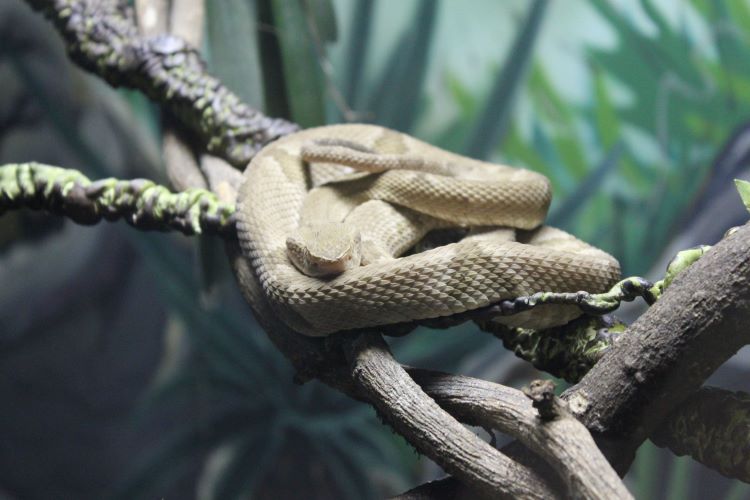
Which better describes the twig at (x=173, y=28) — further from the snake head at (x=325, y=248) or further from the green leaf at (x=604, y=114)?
the green leaf at (x=604, y=114)

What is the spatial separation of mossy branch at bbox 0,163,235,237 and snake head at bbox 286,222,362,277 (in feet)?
0.99

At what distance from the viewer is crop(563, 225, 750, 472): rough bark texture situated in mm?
983

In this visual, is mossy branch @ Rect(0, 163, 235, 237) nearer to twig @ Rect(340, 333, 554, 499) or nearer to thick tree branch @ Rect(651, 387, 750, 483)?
twig @ Rect(340, 333, 554, 499)

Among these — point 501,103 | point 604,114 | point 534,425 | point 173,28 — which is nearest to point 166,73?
point 173,28

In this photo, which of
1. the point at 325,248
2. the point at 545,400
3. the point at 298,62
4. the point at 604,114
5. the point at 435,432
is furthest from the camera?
the point at 604,114

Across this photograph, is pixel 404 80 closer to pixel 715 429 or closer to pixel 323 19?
pixel 323 19

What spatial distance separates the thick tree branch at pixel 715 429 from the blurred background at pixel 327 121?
200 centimetres

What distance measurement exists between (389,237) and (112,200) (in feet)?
2.65

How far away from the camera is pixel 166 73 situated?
220 cm

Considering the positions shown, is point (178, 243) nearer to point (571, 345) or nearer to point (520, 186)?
point (520, 186)

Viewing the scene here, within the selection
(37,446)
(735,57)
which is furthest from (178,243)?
(735,57)

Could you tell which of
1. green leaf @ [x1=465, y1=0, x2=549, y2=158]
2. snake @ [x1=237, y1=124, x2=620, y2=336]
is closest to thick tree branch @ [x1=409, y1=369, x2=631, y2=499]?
snake @ [x1=237, y1=124, x2=620, y2=336]

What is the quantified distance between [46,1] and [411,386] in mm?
2228

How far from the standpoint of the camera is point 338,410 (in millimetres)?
3359
